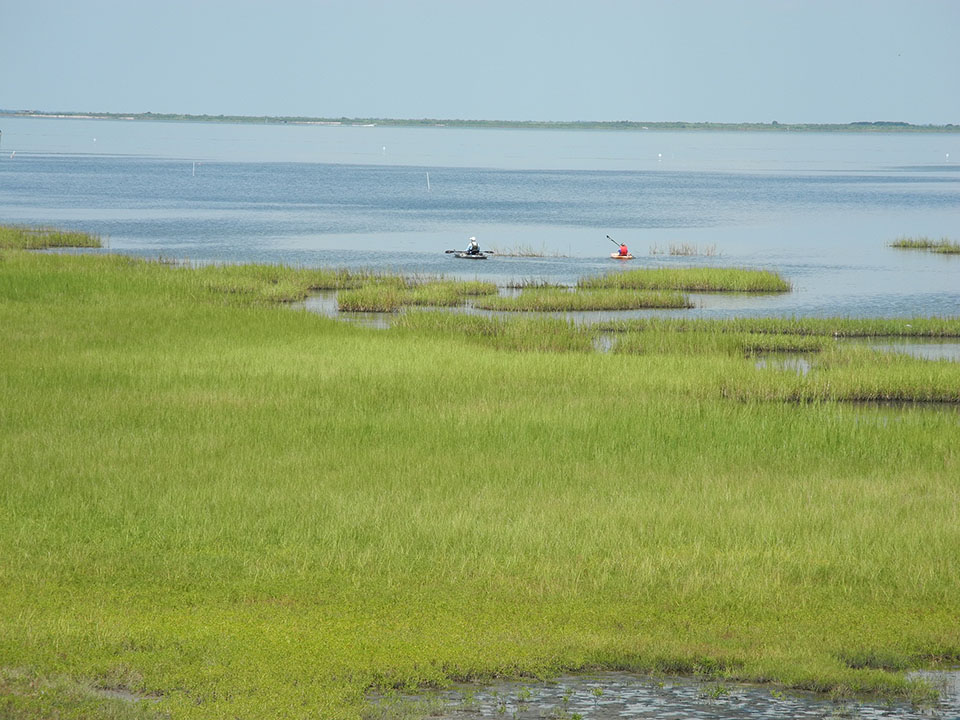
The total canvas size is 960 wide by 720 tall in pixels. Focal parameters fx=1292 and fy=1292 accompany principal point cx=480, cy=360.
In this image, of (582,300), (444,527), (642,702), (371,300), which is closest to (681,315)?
(582,300)

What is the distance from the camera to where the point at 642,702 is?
391 inches

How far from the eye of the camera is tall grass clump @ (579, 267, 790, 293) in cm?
4684

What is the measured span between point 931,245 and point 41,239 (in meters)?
44.3

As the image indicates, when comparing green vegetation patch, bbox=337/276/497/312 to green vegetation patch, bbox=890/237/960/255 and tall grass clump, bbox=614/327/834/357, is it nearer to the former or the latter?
tall grass clump, bbox=614/327/834/357

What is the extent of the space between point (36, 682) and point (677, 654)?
508 centimetres

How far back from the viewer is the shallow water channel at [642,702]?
9648 mm

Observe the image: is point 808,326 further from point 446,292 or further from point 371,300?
point 371,300

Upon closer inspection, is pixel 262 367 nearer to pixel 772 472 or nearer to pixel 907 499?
pixel 772 472

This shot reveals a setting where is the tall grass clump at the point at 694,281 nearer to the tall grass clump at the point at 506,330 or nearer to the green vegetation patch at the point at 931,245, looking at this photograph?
the tall grass clump at the point at 506,330

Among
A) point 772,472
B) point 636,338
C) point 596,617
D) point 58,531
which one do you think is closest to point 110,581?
point 58,531

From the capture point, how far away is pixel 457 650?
10664 millimetres

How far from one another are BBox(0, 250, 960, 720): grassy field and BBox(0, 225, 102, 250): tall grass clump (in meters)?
29.5

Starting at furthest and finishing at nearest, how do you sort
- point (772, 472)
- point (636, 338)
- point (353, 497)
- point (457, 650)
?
point (636, 338), point (772, 472), point (353, 497), point (457, 650)

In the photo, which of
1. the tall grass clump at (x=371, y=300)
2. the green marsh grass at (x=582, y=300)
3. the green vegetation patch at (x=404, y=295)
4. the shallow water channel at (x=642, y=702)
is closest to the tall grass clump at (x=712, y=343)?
the green marsh grass at (x=582, y=300)
